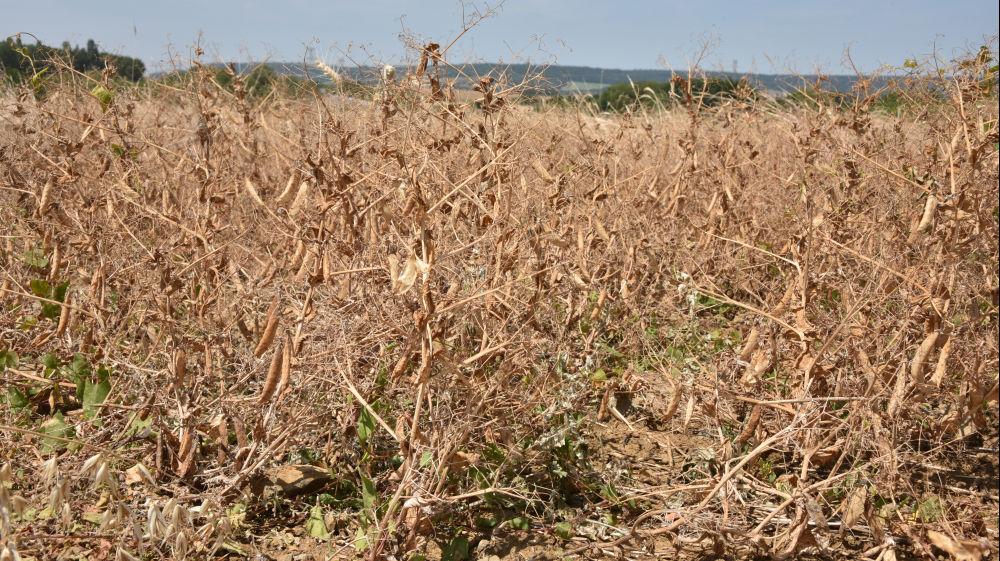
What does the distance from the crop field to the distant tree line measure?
42cm

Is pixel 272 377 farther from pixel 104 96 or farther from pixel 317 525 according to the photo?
pixel 104 96

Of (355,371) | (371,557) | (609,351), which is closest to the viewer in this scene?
(371,557)

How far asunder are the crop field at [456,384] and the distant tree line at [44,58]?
0.42 meters

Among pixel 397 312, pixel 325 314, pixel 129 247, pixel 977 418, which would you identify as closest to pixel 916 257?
pixel 977 418

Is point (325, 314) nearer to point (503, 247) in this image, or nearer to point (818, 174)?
point (503, 247)

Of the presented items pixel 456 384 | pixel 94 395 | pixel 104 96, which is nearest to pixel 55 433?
pixel 94 395

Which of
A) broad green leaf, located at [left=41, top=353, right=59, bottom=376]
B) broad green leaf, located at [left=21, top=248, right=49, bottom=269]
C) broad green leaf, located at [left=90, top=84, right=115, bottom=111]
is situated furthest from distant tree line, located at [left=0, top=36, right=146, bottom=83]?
broad green leaf, located at [left=41, top=353, right=59, bottom=376]

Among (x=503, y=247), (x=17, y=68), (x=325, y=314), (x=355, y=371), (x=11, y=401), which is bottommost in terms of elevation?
(x=11, y=401)

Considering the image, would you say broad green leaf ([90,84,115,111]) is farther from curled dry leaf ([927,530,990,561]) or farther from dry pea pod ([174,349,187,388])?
curled dry leaf ([927,530,990,561])

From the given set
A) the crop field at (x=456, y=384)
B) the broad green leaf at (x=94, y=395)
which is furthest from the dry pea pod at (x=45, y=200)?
the broad green leaf at (x=94, y=395)

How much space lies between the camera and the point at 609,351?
9.75 feet

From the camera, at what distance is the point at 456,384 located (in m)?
2.09

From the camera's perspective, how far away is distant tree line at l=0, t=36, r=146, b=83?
10.0 feet

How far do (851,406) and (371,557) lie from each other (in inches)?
55.3
